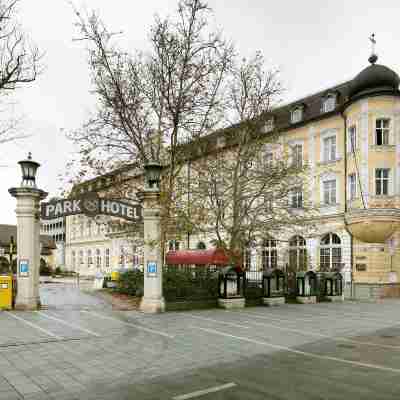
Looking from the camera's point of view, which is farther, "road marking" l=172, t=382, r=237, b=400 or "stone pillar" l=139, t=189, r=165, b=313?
"stone pillar" l=139, t=189, r=165, b=313

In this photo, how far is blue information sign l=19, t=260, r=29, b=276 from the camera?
14797mm

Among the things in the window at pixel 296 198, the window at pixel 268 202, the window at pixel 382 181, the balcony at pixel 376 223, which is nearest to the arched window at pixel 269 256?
the window at pixel 296 198

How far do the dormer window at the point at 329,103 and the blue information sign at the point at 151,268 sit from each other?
23205mm

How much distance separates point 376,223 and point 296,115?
13.0 m

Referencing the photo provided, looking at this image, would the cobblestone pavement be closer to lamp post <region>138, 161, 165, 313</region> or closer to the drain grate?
the drain grate

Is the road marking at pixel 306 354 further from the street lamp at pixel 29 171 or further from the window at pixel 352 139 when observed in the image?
the window at pixel 352 139

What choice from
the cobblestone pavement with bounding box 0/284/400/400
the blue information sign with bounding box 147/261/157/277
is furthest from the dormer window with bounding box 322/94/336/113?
the blue information sign with bounding box 147/261/157/277

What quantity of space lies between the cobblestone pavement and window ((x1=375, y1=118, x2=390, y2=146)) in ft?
56.9

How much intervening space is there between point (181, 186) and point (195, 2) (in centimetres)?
829

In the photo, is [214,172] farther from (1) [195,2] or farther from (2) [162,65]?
(1) [195,2]

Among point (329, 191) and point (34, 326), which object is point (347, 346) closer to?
point (34, 326)

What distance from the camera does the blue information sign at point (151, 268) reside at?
50.5 feet

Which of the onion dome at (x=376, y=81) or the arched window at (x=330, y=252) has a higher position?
the onion dome at (x=376, y=81)

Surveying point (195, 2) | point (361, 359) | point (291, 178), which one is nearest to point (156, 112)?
point (195, 2)
